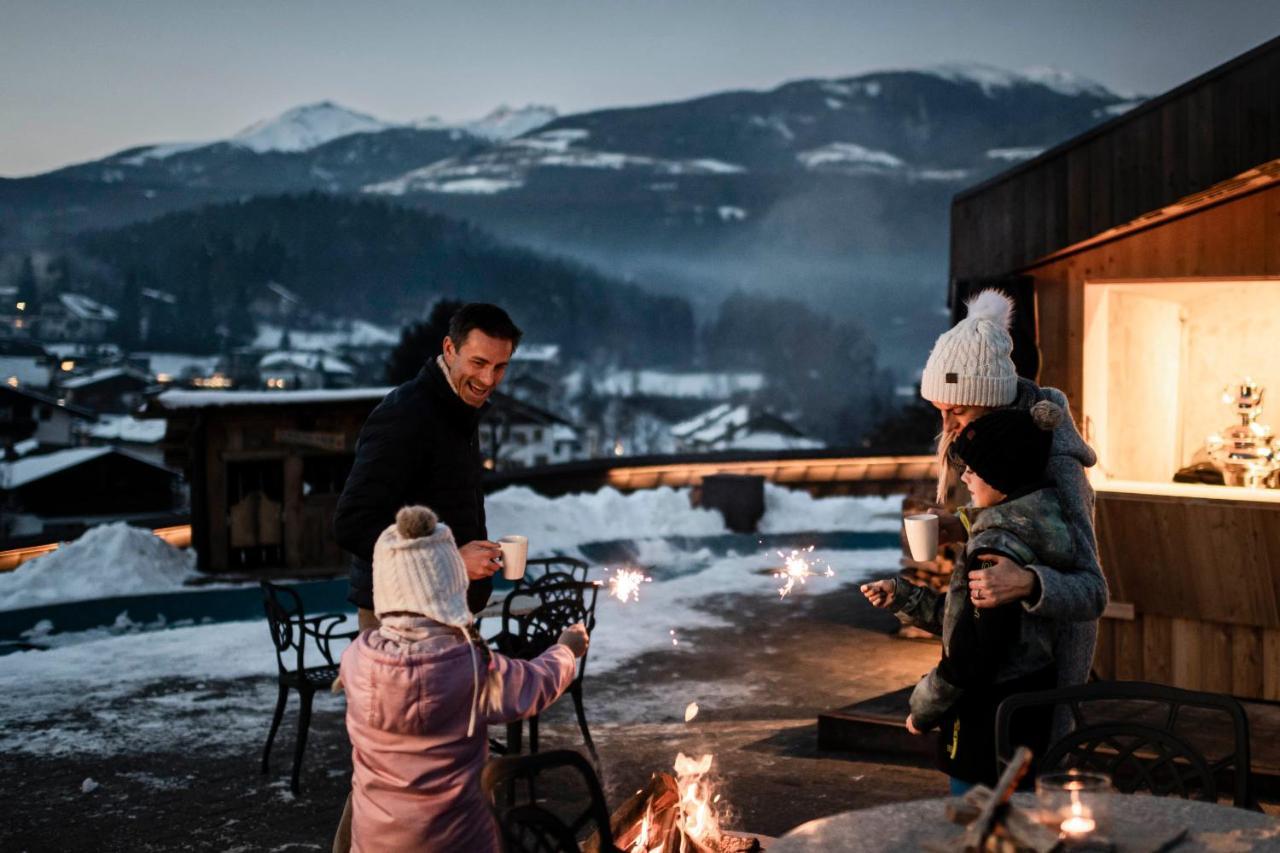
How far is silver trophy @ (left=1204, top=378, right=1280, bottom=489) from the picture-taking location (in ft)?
24.1

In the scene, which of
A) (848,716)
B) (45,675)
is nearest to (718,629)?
(848,716)

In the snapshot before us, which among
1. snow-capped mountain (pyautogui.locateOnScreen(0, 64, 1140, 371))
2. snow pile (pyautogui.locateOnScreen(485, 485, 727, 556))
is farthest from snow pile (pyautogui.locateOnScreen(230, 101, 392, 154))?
snow pile (pyautogui.locateOnScreen(485, 485, 727, 556))

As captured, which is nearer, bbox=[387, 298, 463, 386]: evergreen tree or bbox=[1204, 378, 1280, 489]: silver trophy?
bbox=[1204, 378, 1280, 489]: silver trophy

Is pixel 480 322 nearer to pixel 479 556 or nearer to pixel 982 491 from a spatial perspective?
pixel 479 556

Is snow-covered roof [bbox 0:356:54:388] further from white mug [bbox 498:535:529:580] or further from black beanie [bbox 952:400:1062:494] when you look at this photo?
black beanie [bbox 952:400:1062:494]

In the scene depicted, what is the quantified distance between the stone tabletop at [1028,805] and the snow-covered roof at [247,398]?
36.4ft

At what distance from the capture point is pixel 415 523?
3094 mm

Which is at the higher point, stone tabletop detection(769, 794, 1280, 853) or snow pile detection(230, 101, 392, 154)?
snow pile detection(230, 101, 392, 154)

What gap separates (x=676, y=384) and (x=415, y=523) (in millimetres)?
85345

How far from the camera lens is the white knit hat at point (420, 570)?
10.2ft

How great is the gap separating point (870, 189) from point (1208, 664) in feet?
417

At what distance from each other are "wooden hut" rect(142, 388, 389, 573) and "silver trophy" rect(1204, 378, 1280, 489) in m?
8.83

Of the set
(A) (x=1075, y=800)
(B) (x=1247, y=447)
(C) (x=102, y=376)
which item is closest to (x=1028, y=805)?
(A) (x=1075, y=800)

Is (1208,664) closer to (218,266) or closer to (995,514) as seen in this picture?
(995,514)
